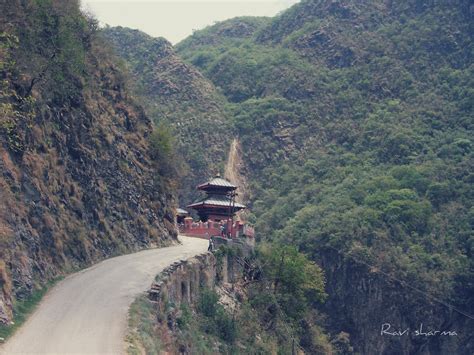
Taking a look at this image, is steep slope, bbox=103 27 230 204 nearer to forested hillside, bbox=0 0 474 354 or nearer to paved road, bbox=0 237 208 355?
forested hillside, bbox=0 0 474 354

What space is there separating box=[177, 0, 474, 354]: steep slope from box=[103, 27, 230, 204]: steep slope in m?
3.68

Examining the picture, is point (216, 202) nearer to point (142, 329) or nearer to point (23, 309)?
point (23, 309)

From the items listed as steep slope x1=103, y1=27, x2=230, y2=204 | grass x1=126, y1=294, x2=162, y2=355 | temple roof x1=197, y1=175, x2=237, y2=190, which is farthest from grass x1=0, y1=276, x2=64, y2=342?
steep slope x1=103, y1=27, x2=230, y2=204

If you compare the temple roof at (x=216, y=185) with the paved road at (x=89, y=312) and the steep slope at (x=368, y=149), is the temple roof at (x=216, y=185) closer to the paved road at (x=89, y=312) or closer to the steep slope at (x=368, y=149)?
the steep slope at (x=368, y=149)

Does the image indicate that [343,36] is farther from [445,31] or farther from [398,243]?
[398,243]

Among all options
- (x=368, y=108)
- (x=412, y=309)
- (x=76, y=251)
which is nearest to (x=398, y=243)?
(x=412, y=309)

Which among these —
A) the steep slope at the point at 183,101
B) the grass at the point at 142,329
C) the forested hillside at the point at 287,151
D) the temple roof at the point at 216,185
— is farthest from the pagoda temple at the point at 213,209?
the steep slope at the point at 183,101

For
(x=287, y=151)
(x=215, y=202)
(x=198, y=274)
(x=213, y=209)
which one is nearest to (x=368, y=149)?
(x=287, y=151)

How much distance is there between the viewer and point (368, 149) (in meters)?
101

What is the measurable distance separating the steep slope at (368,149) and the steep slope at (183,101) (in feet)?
12.1

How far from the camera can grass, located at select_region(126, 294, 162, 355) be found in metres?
27.1

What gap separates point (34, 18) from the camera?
41219mm

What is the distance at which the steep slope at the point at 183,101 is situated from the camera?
10294 centimetres

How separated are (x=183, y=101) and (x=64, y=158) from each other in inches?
3011
